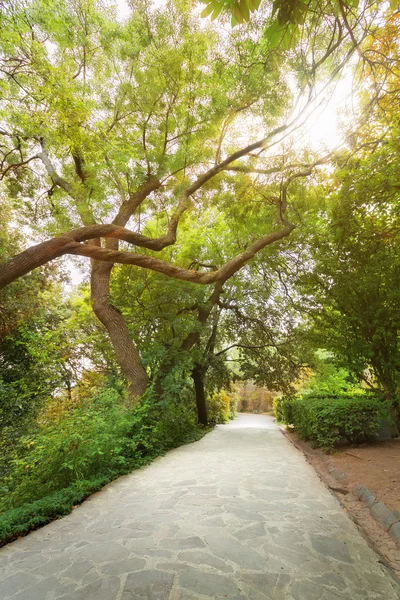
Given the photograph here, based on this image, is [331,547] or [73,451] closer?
[331,547]

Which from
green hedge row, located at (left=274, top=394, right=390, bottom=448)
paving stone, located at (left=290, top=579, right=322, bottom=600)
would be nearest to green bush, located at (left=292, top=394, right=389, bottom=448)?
green hedge row, located at (left=274, top=394, right=390, bottom=448)

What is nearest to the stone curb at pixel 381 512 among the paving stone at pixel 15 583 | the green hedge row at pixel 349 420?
the green hedge row at pixel 349 420

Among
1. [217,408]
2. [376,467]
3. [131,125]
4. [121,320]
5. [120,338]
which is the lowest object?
[217,408]

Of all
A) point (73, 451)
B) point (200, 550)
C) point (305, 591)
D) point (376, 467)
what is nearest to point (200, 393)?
point (376, 467)

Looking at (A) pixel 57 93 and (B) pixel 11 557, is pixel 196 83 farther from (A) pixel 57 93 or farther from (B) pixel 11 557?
(B) pixel 11 557

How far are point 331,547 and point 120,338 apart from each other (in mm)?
6146

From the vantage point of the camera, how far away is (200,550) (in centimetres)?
279

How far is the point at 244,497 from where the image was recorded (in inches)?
169

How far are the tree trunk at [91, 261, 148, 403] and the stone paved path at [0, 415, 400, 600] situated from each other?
2943 mm

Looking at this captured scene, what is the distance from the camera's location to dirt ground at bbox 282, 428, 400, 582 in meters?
2.95

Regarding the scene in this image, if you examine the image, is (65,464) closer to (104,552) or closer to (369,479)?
(104,552)

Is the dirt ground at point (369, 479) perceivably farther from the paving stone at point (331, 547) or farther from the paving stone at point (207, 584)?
the paving stone at point (207, 584)

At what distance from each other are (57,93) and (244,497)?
22.5ft

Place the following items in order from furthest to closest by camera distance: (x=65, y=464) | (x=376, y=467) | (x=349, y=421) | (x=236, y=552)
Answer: (x=349, y=421)
(x=376, y=467)
(x=65, y=464)
(x=236, y=552)
